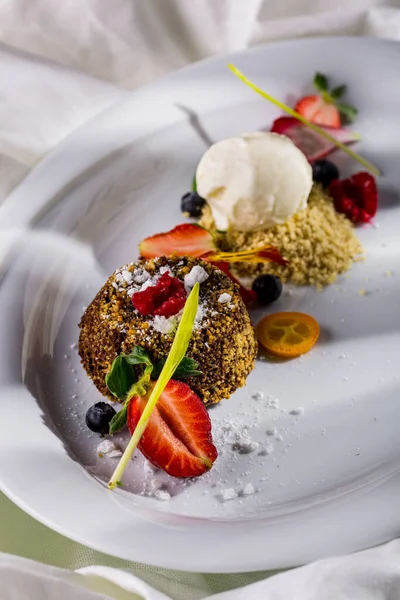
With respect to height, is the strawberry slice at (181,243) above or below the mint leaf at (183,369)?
above

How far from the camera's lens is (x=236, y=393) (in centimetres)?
196

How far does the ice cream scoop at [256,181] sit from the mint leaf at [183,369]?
0.58m

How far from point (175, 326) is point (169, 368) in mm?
143

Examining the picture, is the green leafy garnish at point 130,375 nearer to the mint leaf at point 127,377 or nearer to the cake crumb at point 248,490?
the mint leaf at point 127,377

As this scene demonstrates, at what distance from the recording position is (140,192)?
2.51 metres

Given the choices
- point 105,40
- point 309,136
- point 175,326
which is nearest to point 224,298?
point 175,326

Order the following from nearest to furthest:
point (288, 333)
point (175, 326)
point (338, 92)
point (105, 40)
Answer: point (175, 326), point (288, 333), point (338, 92), point (105, 40)

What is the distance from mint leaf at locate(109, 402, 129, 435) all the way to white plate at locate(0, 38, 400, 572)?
93 millimetres

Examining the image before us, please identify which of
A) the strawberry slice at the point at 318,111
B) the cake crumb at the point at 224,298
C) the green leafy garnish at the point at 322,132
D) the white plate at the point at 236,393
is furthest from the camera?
the strawberry slice at the point at 318,111

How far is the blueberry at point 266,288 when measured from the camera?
2.12 metres

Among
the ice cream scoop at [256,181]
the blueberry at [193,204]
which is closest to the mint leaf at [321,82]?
the ice cream scoop at [256,181]

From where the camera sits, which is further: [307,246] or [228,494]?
[307,246]

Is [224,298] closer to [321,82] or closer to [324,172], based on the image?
[324,172]

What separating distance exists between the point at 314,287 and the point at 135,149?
0.78 metres
